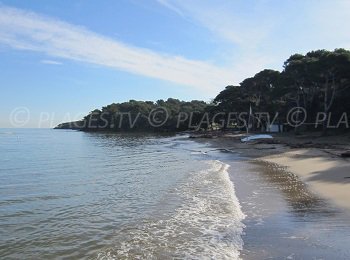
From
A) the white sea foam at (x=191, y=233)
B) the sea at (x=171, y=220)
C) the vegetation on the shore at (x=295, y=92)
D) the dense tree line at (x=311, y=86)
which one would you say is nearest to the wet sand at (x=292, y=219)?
the sea at (x=171, y=220)

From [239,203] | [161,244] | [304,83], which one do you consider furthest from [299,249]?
[304,83]

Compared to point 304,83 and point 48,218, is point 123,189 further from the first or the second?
point 304,83

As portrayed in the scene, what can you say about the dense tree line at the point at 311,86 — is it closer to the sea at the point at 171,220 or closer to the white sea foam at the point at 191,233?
the sea at the point at 171,220

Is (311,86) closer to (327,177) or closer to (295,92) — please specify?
(295,92)

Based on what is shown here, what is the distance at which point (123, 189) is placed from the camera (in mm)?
15898

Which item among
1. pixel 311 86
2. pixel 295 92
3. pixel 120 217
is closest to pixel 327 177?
pixel 120 217

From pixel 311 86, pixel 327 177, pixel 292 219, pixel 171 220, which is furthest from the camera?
pixel 311 86

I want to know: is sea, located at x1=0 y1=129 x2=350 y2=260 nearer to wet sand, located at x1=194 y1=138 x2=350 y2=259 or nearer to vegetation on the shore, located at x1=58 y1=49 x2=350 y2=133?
wet sand, located at x1=194 y1=138 x2=350 y2=259

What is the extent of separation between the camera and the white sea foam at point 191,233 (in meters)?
7.71

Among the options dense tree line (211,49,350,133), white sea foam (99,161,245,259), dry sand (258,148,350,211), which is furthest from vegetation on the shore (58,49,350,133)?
white sea foam (99,161,245,259)

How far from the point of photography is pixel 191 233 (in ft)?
30.0

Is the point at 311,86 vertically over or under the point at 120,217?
over

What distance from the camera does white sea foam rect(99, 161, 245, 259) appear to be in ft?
25.3

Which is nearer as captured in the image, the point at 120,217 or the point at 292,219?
the point at 292,219
